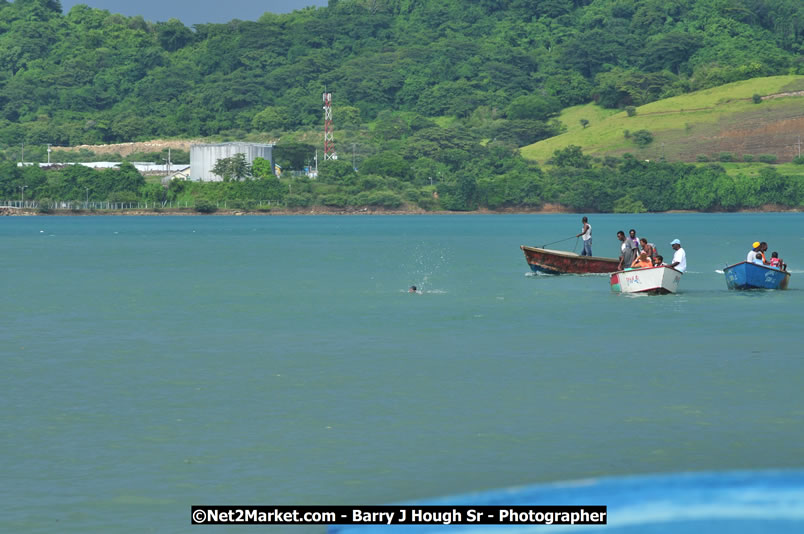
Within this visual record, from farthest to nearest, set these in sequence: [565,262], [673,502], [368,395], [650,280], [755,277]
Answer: [565,262], [755,277], [650,280], [368,395], [673,502]

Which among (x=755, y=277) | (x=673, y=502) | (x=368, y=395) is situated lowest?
(x=368, y=395)

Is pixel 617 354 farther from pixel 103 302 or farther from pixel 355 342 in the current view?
pixel 103 302

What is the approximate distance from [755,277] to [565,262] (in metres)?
11.5

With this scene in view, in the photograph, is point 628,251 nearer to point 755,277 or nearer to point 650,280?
point 650,280

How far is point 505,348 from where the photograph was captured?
30.6m

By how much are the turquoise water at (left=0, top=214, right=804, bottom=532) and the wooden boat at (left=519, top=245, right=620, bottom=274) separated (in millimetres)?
4840

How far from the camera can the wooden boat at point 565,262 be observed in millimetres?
53906

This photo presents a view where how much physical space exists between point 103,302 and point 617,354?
2483 centimetres

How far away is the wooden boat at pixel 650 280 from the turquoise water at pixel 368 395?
0.49m

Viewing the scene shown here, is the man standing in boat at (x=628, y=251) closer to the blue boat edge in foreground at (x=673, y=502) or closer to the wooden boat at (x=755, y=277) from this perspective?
the wooden boat at (x=755, y=277)

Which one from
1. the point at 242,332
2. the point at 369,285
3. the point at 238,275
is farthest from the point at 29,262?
the point at 242,332

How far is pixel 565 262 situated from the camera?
182ft

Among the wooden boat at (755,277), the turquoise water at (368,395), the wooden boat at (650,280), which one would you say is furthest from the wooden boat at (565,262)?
the wooden boat at (755,277)

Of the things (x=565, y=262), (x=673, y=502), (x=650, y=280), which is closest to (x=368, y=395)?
(x=673, y=502)
